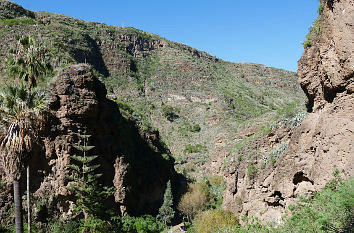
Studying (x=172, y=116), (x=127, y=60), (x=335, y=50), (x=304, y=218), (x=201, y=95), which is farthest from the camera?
(x=127, y=60)

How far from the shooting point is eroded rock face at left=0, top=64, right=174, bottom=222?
24.2 metres

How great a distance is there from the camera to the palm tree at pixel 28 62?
55.6 feet

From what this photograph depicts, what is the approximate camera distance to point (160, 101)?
7569 cm

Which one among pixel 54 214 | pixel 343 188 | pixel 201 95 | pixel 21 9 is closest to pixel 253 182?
pixel 343 188

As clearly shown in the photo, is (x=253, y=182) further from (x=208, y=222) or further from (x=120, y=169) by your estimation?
(x=120, y=169)

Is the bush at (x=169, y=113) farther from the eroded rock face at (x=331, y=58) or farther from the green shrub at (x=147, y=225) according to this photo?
the eroded rock face at (x=331, y=58)

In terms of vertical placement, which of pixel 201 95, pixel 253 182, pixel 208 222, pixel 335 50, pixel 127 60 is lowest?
pixel 208 222

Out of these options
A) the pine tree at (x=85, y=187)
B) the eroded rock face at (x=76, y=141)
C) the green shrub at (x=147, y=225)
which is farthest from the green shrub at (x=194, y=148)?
the pine tree at (x=85, y=187)

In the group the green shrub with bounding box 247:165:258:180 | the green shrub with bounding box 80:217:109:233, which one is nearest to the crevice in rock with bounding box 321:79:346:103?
the green shrub with bounding box 247:165:258:180

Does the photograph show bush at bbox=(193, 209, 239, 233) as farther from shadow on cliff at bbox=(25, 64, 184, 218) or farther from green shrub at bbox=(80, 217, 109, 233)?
green shrub at bbox=(80, 217, 109, 233)

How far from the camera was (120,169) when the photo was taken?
28.3m

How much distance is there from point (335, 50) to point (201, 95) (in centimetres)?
6630

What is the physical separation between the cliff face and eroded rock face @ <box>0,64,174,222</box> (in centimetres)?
1488

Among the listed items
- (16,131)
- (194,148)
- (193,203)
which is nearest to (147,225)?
(193,203)
